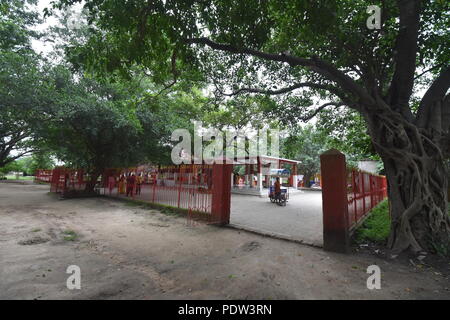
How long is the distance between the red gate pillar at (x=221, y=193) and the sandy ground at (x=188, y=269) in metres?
0.78

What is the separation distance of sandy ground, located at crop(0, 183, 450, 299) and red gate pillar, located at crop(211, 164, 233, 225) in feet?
2.55

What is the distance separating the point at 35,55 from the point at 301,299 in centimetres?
1530

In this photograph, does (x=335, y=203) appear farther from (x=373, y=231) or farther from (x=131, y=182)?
(x=131, y=182)

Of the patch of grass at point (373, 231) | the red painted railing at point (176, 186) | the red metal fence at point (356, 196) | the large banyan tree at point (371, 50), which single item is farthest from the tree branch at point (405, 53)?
→ the red painted railing at point (176, 186)

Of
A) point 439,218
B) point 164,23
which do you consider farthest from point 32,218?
point 439,218

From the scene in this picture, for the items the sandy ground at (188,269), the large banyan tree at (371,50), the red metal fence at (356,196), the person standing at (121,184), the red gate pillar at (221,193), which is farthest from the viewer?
the person standing at (121,184)

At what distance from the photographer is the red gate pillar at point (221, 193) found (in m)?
6.67

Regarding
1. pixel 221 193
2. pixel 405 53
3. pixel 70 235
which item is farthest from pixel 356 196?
pixel 70 235

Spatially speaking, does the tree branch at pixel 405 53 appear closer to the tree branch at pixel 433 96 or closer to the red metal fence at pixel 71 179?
the tree branch at pixel 433 96

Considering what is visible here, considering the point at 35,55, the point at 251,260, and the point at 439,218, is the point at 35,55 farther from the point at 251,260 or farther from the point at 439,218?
the point at 439,218

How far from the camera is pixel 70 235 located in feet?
18.4

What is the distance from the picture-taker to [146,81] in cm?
1449

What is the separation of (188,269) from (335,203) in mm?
3249

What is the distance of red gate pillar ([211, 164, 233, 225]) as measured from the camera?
6.67 metres
